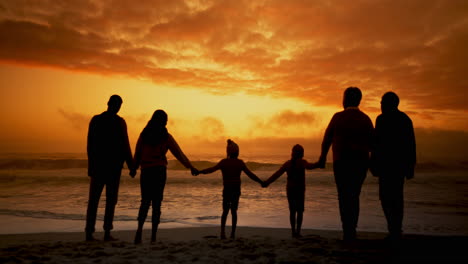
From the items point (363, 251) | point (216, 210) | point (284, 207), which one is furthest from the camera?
point (284, 207)

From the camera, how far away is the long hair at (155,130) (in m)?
5.65

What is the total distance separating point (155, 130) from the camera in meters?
5.70

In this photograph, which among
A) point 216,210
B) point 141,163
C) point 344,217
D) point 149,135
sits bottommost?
point 216,210

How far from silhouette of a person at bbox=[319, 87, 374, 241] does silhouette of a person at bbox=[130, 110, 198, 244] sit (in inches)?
112

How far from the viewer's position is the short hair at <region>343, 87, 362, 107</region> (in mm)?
4926

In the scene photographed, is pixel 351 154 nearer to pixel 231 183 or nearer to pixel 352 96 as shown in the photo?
pixel 352 96

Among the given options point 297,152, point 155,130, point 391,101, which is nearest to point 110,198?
point 155,130

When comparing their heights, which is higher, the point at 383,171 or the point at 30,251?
the point at 383,171

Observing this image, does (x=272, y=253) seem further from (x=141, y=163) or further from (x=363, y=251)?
(x=141, y=163)

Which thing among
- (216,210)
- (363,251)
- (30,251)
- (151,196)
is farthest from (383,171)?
(216,210)

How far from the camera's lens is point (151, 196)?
18.3ft

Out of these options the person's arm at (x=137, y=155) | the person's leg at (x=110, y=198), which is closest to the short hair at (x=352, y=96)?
the person's arm at (x=137, y=155)

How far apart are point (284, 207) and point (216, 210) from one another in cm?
277

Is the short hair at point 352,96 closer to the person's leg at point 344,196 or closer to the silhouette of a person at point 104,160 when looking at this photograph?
the person's leg at point 344,196
